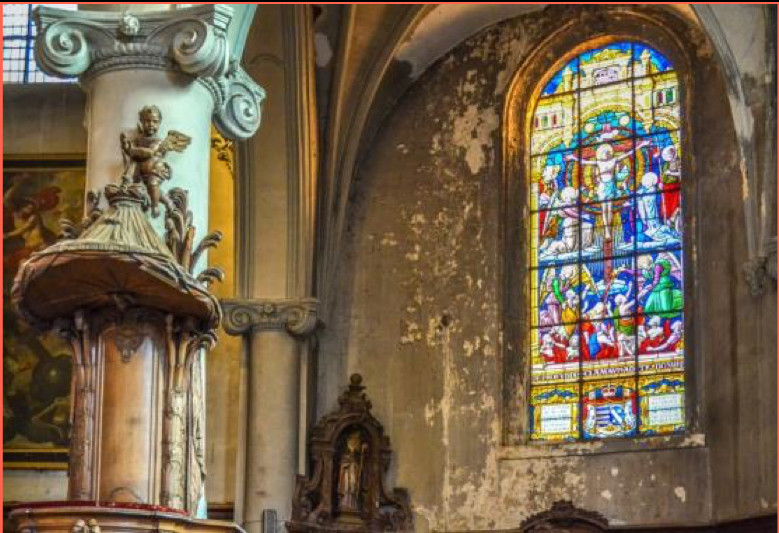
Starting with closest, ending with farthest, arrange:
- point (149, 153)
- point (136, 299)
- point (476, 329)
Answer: point (136, 299), point (149, 153), point (476, 329)

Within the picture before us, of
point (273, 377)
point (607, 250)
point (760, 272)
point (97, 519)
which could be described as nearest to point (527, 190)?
point (607, 250)

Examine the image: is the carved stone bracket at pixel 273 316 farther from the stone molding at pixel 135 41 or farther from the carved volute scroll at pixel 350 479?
the stone molding at pixel 135 41

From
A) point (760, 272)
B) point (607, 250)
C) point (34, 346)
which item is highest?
point (607, 250)

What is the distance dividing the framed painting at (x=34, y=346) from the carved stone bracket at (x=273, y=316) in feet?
6.11

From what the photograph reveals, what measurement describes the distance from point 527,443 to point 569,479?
608mm

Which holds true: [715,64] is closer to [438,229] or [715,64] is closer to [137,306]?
[438,229]

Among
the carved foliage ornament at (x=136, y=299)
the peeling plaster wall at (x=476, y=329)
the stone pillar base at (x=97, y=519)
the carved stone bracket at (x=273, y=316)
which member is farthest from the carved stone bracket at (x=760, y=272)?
the stone pillar base at (x=97, y=519)

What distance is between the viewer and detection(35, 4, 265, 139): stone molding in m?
10.3

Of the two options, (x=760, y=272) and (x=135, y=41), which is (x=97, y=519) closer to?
(x=135, y=41)

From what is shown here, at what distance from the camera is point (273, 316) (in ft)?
53.5

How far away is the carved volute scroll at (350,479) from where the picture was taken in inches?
634

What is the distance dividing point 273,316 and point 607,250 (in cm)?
317

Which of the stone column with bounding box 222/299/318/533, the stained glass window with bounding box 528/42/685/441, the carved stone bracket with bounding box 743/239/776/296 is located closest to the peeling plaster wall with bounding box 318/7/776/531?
the carved stone bracket with bounding box 743/239/776/296

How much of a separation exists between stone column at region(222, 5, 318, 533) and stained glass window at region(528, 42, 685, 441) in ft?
7.23
